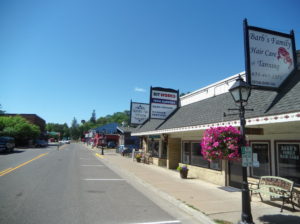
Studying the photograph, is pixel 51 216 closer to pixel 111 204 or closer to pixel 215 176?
pixel 111 204

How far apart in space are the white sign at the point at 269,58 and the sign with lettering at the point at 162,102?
1043 centimetres

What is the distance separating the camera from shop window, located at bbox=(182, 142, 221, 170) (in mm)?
11691

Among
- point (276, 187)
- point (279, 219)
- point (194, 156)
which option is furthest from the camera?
point (194, 156)

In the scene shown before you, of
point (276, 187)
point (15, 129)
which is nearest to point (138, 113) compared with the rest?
point (276, 187)

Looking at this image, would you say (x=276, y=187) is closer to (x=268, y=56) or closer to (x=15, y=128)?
(x=268, y=56)

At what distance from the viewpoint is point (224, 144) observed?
5.93 meters

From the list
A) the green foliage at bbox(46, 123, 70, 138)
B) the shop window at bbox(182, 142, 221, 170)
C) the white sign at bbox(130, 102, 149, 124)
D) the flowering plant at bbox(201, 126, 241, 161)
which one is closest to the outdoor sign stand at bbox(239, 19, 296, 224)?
the flowering plant at bbox(201, 126, 241, 161)

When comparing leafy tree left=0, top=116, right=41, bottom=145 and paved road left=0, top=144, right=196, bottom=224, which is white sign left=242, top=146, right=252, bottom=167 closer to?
paved road left=0, top=144, right=196, bottom=224

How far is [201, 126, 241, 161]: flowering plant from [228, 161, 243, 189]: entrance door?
4438 mm

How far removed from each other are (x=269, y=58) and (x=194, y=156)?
23.6 feet

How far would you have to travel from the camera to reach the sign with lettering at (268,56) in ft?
26.0

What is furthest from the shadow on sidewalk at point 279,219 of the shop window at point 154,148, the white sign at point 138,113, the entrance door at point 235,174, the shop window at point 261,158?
the white sign at point 138,113

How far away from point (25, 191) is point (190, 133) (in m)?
9.30

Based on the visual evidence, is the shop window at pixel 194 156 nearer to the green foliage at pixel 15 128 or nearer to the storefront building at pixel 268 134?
the storefront building at pixel 268 134
